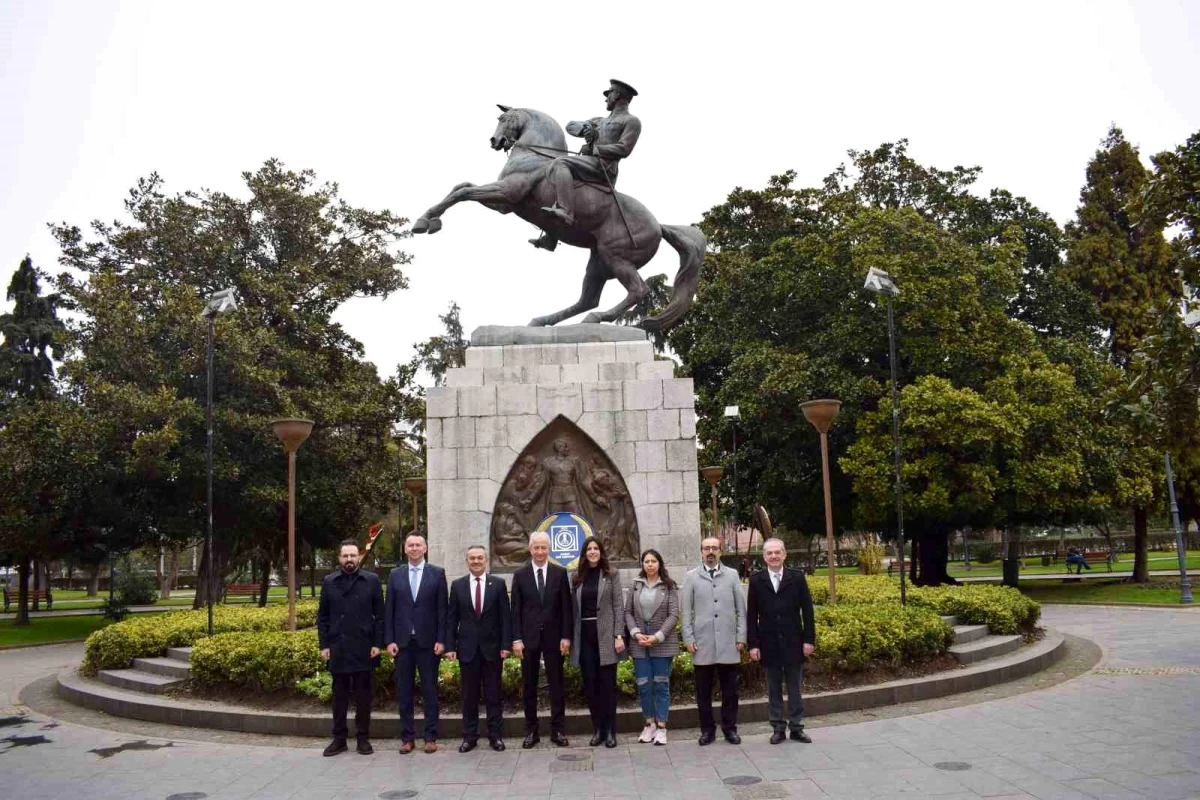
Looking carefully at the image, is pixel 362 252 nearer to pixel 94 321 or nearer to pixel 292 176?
pixel 292 176

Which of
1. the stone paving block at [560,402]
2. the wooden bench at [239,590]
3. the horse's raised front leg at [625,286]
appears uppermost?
the horse's raised front leg at [625,286]

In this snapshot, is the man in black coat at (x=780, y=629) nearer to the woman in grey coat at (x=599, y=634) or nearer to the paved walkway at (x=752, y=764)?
the paved walkway at (x=752, y=764)

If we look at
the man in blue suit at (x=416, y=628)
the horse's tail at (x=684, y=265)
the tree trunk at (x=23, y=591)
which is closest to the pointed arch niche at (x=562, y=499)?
the horse's tail at (x=684, y=265)

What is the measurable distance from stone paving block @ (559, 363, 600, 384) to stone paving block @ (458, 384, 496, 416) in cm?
82

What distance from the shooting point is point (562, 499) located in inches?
391

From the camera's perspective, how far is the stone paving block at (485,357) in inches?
413

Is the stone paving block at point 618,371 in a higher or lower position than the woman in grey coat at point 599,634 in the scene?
higher

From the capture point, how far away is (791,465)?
2405 centimetres

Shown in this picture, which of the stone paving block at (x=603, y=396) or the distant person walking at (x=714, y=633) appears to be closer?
the distant person walking at (x=714, y=633)

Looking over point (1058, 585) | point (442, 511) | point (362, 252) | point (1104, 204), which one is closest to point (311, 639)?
point (442, 511)

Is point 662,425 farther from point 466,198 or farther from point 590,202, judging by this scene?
point 466,198

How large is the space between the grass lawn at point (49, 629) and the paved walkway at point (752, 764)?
550 inches

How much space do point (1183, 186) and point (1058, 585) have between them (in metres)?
20.9

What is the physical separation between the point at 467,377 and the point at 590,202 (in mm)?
2543
